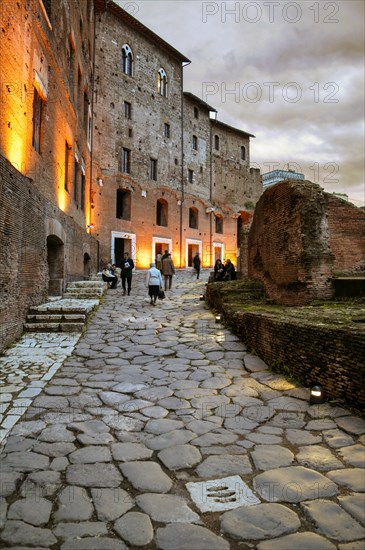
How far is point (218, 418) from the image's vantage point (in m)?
4.02

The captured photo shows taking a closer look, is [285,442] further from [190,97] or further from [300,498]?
[190,97]

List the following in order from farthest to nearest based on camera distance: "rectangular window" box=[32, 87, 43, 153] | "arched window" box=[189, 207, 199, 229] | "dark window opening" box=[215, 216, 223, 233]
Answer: "dark window opening" box=[215, 216, 223, 233] < "arched window" box=[189, 207, 199, 229] < "rectangular window" box=[32, 87, 43, 153]

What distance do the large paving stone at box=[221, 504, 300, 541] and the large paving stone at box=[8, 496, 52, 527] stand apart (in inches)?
45.0

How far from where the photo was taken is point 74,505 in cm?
247

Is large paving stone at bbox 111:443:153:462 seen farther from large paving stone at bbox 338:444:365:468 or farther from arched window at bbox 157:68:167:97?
arched window at bbox 157:68:167:97

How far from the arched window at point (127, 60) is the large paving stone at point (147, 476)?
92.7 ft

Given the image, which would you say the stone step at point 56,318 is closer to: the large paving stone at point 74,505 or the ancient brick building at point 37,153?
the ancient brick building at point 37,153

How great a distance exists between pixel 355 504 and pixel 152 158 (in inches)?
1087

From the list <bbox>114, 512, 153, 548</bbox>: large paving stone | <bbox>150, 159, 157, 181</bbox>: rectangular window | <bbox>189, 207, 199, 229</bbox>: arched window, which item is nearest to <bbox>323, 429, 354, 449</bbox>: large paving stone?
<bbox>114, 512, 153, 548</bbox>: large paving stone

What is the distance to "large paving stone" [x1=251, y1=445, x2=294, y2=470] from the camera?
3.01 meters

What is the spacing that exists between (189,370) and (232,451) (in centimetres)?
250

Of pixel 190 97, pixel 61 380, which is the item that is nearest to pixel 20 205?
pixel 61 380

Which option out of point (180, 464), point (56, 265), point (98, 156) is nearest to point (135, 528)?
point (180, 464)

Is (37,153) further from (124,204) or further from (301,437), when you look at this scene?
(124,204)
